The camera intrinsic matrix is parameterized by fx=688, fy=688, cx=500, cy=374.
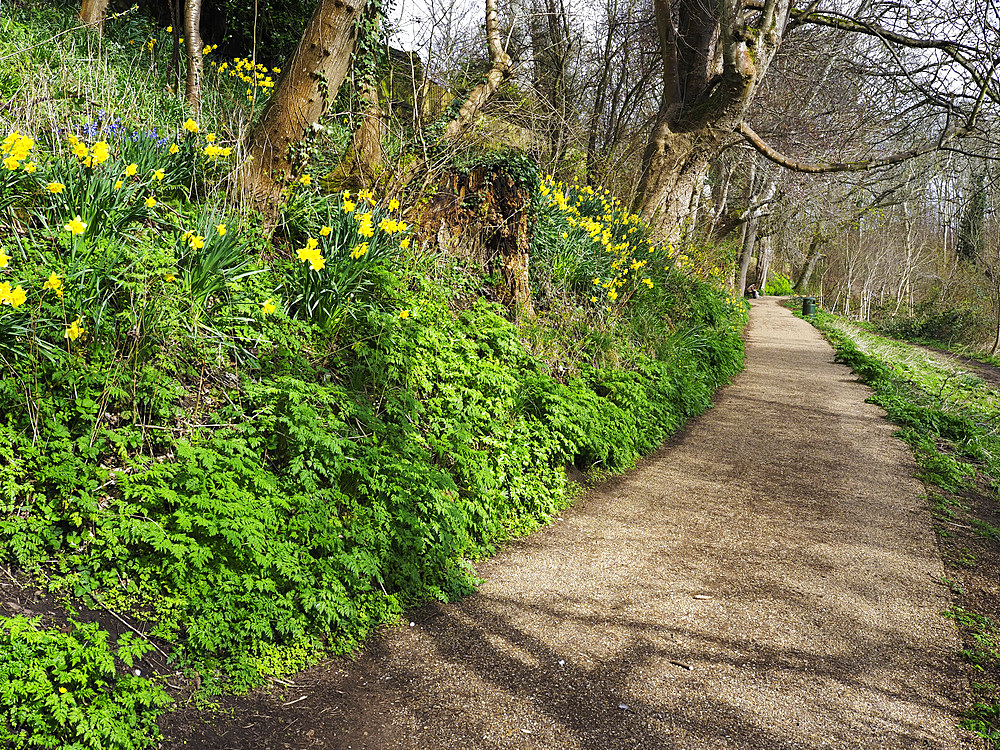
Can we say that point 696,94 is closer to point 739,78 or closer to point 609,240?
point 739,78

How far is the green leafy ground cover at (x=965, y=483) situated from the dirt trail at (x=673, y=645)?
0.39 feet

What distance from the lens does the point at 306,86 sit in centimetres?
511

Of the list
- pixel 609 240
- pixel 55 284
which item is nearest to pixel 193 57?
pixel 55 284

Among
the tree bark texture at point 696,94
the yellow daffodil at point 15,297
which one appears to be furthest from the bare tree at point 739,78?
the yellow daffodil at point 15,297

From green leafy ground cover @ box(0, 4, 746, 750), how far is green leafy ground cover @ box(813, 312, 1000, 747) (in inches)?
93.5

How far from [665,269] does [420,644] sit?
7502 mm

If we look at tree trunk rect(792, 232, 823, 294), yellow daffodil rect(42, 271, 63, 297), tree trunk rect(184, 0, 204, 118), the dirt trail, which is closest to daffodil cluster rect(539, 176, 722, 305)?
the dirt trail

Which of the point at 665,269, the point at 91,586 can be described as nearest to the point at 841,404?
the point at 665,269

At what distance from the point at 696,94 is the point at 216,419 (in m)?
9.98

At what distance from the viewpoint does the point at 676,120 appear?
10.7 m

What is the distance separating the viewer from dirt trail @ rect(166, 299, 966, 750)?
103 inches

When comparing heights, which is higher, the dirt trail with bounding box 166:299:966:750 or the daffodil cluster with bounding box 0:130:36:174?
the daffodil cluster with bounding box 0:130:36:174

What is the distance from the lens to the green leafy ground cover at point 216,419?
2.47 meters

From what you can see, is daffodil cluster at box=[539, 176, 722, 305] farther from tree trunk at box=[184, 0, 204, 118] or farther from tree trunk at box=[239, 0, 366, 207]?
tree trunk at box=[184, 0, 204, 118]
